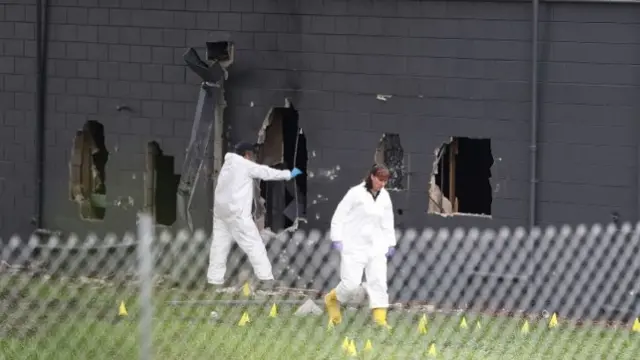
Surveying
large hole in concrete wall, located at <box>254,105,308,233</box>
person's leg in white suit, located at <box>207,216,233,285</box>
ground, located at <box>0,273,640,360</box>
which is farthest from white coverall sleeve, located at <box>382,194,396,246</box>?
large hole in concrete wall, located at <box>254,105,308,233</box>

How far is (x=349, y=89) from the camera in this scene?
14172mm

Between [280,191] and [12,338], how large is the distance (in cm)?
454

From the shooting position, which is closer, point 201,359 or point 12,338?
point 201,359

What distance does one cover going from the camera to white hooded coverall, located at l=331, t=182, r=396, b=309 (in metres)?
12.4

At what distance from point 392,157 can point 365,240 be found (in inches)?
77.3

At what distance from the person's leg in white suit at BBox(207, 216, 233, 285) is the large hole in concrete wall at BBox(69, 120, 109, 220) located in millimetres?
1959

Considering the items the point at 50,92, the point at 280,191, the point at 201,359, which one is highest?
the point at 50,92

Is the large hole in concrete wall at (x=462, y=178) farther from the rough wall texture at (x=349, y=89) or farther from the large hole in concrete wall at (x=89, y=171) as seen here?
the large hole in concrete wall at (x=89, y=171)

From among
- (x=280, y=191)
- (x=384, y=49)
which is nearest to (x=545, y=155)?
(x=384, y=49)

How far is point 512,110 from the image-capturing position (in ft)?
44.1

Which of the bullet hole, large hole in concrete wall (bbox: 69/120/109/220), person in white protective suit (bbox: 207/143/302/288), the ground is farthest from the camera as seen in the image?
large hole in concrete wall (bbox: 69/120/109/220)

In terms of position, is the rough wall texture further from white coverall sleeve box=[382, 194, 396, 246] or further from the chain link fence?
white coverall sleeve box=[382, 194, 396, 246]

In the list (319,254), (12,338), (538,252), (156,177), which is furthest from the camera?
(156,177)

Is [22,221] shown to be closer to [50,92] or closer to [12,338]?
[50,92]
